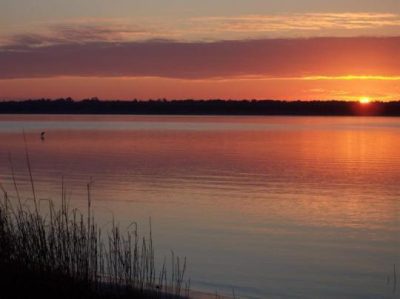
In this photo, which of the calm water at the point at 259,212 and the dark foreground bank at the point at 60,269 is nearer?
the dark foreground bank at the point at 60,269

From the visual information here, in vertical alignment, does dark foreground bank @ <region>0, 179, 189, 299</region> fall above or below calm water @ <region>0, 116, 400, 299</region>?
above

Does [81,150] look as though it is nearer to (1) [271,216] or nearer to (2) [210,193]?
(2) [210,193]

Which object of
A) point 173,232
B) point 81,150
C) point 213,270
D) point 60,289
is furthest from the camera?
point 81,150

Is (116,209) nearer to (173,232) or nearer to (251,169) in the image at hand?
(173,232)

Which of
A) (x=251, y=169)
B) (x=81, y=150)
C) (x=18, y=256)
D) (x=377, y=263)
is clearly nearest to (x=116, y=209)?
(x=377, y=263)

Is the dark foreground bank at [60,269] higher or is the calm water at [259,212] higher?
the dark foreground bank at [60,269]

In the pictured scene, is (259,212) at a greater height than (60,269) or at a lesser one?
lesser

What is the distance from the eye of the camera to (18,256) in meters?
8.44

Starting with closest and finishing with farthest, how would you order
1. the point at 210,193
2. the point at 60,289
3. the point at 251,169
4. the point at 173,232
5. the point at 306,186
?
the point at 60,289 < the point at 173,232 < the point at 210,193 < the point at 306,186 < the point at 251,169

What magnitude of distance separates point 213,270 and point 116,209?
19.1 feet

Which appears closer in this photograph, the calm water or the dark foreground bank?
the dark foreground bank

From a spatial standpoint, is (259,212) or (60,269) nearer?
(60,269)

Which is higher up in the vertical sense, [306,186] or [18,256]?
[18,256]

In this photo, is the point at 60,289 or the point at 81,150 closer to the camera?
the point at 60,289
